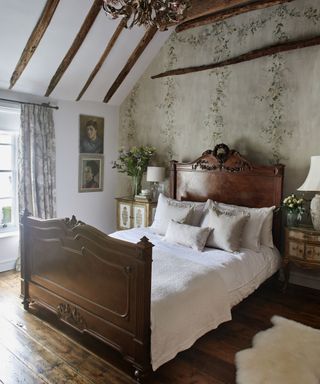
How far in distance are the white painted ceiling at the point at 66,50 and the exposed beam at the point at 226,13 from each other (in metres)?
0.47

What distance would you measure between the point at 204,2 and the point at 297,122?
77.9 inches

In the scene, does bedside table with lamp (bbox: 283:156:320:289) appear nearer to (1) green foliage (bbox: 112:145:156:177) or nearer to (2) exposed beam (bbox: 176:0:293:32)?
(2) exposed beam (bbox: 176:0:293:32)

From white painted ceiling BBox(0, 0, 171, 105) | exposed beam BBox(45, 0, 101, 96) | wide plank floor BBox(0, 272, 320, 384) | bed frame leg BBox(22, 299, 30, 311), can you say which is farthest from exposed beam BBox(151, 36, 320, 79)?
bed frame leg BBox(22, 299, 30, 311)

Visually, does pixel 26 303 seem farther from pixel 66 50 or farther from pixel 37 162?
pixel 66 50

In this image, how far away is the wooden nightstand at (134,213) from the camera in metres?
5.23

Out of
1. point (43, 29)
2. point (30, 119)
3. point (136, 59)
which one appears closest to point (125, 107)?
point (136, 59)

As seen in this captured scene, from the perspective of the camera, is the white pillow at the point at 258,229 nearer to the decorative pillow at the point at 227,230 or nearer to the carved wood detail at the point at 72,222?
the decorative pillow at the point at 227,230

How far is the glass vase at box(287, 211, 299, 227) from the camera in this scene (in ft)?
12.4

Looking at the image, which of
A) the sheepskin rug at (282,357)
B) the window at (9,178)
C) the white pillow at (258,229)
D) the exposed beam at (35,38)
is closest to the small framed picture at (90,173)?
the window at (9,178)

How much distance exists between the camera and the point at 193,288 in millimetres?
2678

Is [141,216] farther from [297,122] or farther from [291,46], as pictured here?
[291,46]

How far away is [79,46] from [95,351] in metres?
3.78

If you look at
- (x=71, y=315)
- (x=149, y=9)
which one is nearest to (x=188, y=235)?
(x=71, y=315)

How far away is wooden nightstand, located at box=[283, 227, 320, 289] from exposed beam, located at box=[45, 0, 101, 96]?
3.55m
